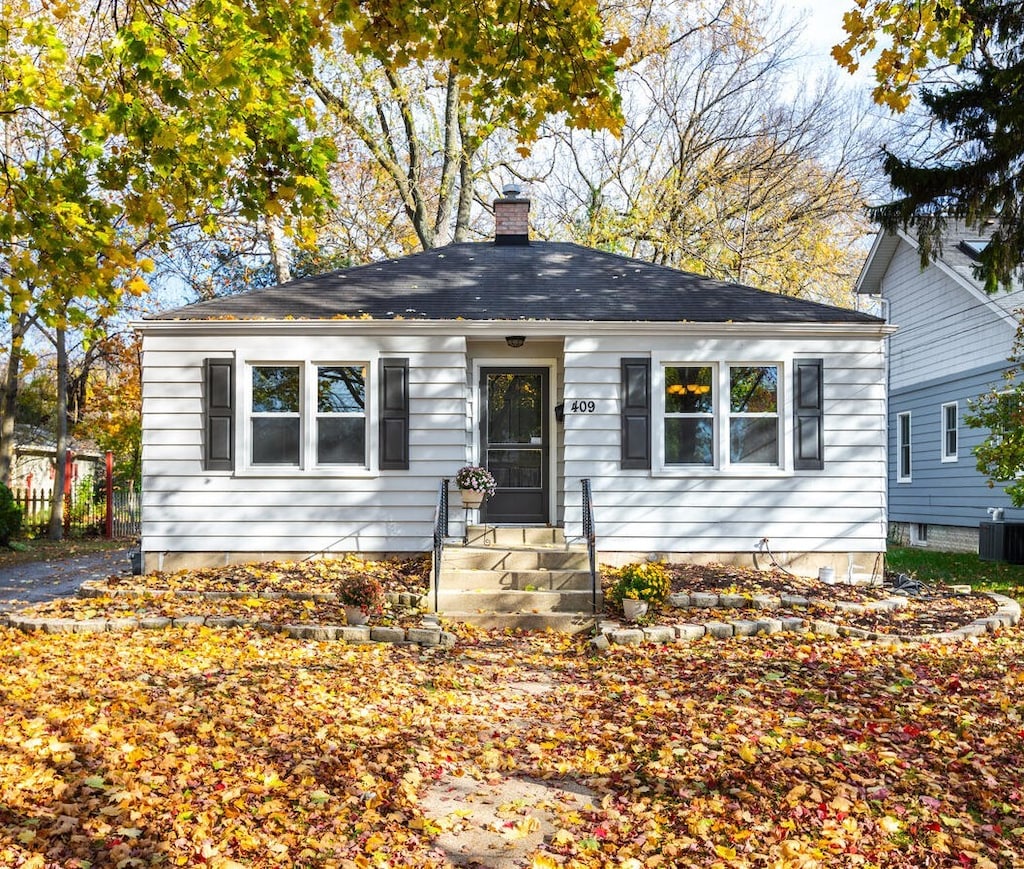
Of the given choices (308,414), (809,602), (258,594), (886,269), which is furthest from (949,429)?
(258,594)

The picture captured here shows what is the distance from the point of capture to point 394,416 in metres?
10.6

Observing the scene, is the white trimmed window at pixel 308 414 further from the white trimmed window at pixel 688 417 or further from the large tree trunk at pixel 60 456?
the large tree trunk at pixel 60 456

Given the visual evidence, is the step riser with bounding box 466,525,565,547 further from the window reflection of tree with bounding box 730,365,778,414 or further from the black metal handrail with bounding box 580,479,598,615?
the window reflection of tree with bounding box 730,365,778,414

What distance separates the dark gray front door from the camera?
11.3 m

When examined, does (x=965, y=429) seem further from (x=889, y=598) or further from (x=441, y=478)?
(x=441, y=478)

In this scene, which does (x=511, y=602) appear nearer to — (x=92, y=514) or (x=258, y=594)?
(x=258, y=594)

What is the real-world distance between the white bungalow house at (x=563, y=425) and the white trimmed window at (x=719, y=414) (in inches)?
0.7

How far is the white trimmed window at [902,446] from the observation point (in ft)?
65.2

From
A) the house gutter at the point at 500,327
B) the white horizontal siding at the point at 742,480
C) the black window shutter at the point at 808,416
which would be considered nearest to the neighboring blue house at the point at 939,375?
the white horizontal siding at the point at 742,480

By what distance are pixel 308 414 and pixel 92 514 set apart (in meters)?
12.8

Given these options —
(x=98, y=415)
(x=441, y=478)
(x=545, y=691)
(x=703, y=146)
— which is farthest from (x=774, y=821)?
(x=98, y=415)

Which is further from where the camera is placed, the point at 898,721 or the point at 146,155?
the point at 146,155

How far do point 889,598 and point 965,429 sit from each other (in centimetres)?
886

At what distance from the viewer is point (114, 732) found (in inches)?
184
